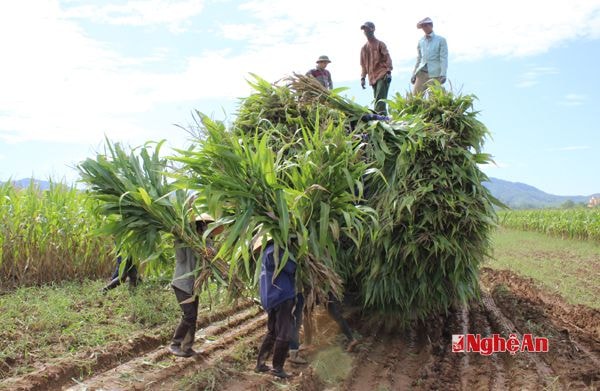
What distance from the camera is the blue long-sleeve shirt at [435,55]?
324 inches

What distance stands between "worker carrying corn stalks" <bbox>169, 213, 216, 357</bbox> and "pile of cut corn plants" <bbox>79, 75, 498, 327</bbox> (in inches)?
7.6

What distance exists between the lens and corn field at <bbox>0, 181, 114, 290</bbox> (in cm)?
807

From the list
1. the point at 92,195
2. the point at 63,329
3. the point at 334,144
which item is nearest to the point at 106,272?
the point at 63,329

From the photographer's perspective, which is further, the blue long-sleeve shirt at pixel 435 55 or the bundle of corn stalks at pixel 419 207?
the blue long-sleeve shirt at pixel 435 55

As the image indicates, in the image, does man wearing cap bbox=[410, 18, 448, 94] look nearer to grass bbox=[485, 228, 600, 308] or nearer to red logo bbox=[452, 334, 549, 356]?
grass bbox=[485, 228, 600, 308]

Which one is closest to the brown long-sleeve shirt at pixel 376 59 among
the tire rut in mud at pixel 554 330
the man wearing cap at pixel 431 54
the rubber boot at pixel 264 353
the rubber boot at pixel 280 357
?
the man wearing cap at pixel 431 54

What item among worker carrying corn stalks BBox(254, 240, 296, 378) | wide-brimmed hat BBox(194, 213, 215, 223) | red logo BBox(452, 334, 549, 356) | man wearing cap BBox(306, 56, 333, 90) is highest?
man wearing cap BBox(306, 56, 333, 90)

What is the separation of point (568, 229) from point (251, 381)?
17275 millimetres

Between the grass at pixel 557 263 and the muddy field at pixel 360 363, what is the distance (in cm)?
111

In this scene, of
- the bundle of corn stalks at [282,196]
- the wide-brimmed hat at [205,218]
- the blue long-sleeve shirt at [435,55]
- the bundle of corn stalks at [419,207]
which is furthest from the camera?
the blue long-sleeve shirt at [435,55]

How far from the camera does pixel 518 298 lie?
25.8 ft

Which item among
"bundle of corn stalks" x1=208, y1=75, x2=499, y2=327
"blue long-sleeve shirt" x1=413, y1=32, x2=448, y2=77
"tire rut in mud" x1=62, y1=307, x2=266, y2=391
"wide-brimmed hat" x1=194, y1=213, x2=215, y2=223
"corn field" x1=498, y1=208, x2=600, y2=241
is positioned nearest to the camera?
"tire rut in mud" x1=62, y1=307, x2=266, y2=391

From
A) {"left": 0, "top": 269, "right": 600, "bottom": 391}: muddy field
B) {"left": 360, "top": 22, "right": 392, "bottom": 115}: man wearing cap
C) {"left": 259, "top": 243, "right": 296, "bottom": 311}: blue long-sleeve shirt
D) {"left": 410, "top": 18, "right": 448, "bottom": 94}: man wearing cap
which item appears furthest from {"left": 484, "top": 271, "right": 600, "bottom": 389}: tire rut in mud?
{"left": 360, "top": 22, "right": 392, "bottom": 115}: man wearing cap

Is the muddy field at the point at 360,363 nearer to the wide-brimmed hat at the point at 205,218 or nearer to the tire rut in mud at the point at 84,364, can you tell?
the tire rut in mud at the point at 84,364
